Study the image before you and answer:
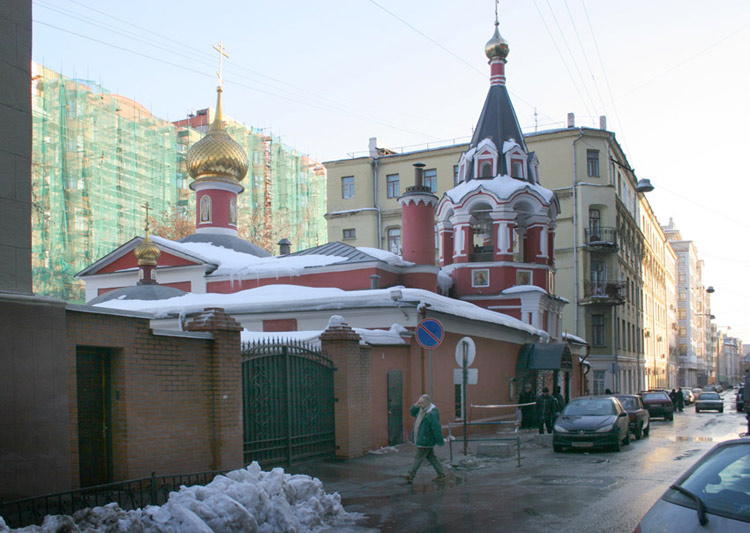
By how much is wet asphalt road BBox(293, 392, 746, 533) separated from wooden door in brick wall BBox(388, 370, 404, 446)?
0.49 meters

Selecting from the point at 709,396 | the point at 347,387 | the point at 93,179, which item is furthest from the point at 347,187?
the point at 347,387

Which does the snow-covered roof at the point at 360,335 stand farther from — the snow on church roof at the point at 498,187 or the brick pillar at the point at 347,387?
the snow on church roof at the point at 498,187

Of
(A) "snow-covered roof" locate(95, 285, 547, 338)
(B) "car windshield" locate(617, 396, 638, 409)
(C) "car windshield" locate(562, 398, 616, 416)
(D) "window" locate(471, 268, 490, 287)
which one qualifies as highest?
(D) "window" locate(471, 268, 490, 287)

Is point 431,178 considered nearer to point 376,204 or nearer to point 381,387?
point 376,204

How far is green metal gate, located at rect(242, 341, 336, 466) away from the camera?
12.1 m


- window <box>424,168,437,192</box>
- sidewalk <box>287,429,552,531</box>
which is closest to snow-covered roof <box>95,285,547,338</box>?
sidewalk <box>287,429,552,531</box>

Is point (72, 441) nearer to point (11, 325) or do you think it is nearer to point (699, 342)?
point (11, 325)

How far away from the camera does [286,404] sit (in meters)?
12.8

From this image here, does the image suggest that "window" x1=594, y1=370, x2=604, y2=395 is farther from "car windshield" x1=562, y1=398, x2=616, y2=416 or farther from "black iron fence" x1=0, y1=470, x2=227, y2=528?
"black iron fence" x1=0, y1=470, x2=227, y2=528

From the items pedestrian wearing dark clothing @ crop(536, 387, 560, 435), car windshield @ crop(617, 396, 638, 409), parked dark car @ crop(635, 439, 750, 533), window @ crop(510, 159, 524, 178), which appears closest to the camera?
parked dark car @ crop(635, 439, 750, 533)

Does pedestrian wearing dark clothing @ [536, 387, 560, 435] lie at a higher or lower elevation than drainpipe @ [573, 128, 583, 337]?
lower

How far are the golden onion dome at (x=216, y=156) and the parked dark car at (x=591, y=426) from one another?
70.9 ft

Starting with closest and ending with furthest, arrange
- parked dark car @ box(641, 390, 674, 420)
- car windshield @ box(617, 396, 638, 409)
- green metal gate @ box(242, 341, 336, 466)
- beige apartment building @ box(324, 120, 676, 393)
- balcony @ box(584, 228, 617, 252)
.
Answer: green metal gate @ box(242, 341, 336, 466) < car windshield @ box(617, 396, 638, 409) < parked dark car @ box(641, 390, 674, 420) < balcony @ box(584, 228, 617, 252) < beige apartment building @ box(324, 120, 676, 393)

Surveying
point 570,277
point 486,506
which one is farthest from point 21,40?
point 570,277
